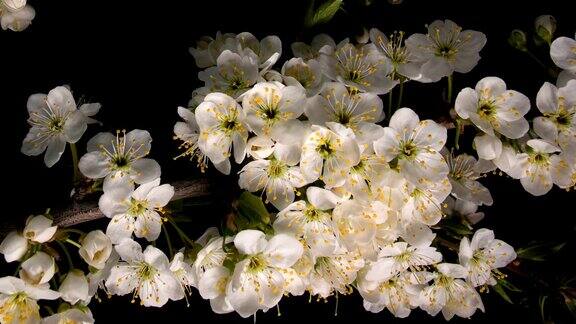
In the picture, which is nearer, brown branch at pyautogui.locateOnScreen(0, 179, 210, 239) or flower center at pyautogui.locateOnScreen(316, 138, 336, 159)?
flower center at pyautogui.locateOnScreen(316, 138, 336, 159)

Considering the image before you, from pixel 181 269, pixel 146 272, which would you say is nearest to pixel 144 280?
pixel 146 272

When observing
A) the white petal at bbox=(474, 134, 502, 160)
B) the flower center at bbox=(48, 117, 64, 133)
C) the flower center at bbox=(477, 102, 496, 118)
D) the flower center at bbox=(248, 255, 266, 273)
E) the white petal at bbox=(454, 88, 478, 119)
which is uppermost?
the white petal at bbox=(454, 88, 478, 119)

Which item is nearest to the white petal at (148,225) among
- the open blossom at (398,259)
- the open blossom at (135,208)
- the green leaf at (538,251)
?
the open blossom at (135,208)

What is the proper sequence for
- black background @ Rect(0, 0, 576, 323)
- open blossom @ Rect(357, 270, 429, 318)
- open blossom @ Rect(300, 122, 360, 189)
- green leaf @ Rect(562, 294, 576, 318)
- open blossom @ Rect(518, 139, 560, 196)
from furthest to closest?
black background @ Rect(0, 0, 576, 323) → green leaf @ Rect(562, 294, 576, 318) → open blossom @ Rect(357, 270, 429, 318) → open blossom @ Rect(518, 139, 560, 196) → open blossom @ Rect(300, 122, 360, 189)

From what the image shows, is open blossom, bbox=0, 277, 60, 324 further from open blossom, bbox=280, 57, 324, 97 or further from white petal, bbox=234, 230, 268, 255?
open blossom, bbox=280, 57, 324, 97

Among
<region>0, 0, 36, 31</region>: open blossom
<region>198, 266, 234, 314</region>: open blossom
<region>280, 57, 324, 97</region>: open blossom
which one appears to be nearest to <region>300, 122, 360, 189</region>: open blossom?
<region>280, 57, 324, 97</region>: open blossom

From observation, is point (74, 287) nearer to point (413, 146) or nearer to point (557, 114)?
point (413, 146)

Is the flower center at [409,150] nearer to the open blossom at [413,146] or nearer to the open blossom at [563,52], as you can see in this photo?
the open blossom at [413,146]
